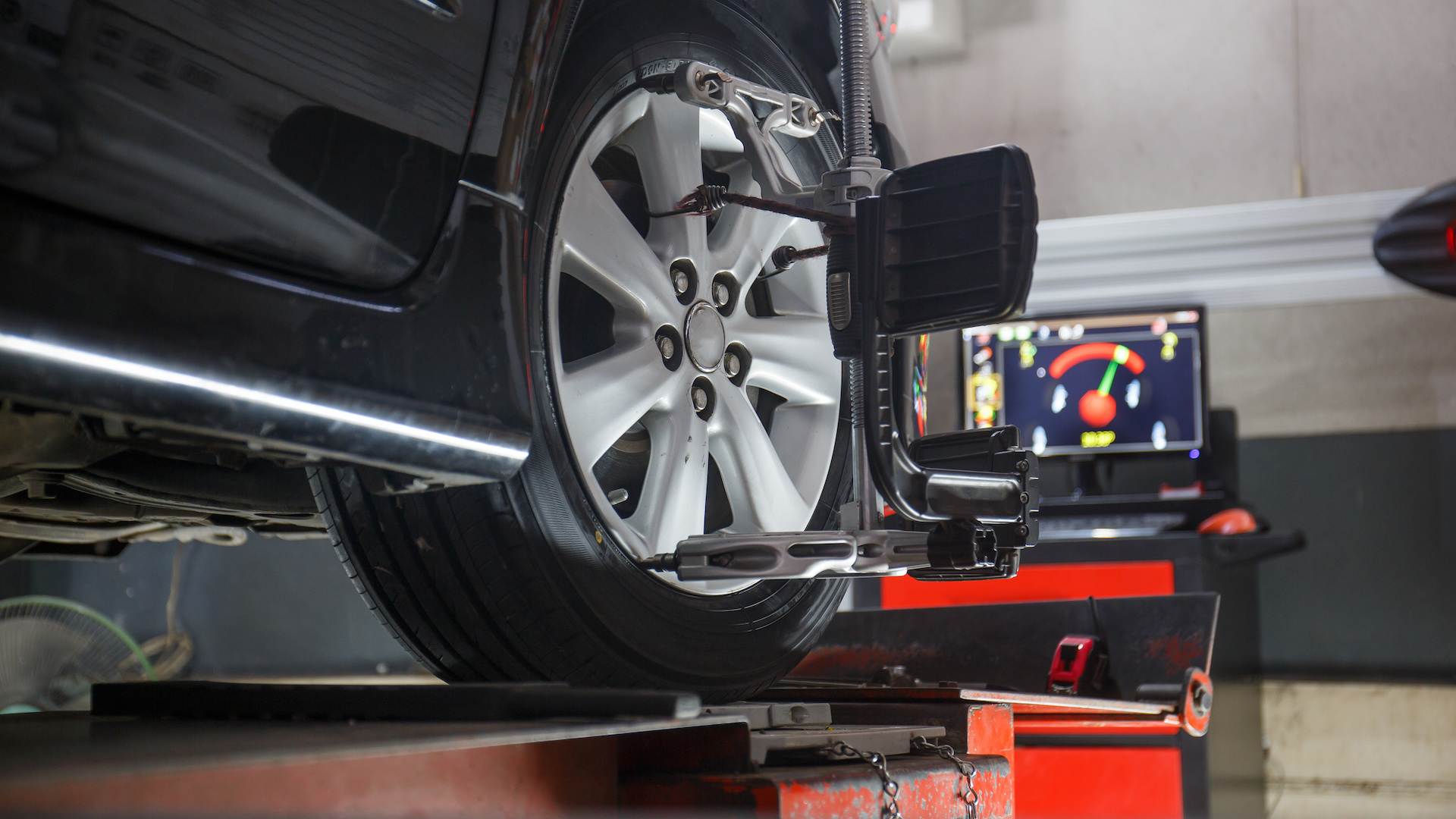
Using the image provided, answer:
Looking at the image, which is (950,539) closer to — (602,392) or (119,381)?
(602,392)

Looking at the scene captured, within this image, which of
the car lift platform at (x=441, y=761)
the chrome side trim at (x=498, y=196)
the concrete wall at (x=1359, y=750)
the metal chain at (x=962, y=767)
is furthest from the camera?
the concrete wall at (x=1359, y=750)

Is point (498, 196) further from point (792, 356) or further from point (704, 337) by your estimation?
point (792, 356)

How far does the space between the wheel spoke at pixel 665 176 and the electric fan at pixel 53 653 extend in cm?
261

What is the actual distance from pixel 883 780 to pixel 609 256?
25.1 inches

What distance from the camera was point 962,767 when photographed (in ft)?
4.05

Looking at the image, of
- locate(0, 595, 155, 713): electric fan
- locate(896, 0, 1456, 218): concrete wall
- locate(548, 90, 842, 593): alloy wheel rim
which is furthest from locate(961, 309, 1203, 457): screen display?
locate(0, 595, 155, 713): electric fan

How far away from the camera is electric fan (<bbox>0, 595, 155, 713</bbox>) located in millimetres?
3248

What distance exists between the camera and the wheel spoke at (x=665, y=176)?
1.41m

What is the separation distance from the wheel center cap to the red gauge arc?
3017 mm

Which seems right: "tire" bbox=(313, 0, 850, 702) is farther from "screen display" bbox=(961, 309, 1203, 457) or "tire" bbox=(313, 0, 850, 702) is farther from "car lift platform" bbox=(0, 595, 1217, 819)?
"screen display" bbox=(961, 309, 1203, 457)

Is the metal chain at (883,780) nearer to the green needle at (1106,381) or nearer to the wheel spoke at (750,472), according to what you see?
the wheel spoke at (750,472)

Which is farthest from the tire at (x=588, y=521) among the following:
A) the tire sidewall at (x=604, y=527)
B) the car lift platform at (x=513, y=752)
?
the car lift platform at (x=513, y=752)

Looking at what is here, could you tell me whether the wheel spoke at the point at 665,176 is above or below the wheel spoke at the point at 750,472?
above

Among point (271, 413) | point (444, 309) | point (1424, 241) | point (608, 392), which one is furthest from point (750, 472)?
point (1424, 241)
